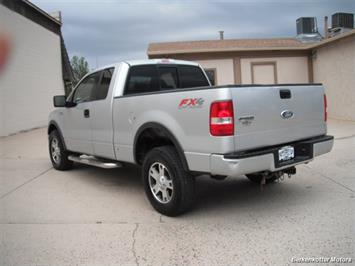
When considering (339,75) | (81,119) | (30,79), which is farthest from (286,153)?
(30,79)

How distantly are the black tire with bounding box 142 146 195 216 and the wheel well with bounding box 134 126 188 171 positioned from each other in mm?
107

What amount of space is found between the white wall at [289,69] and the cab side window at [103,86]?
12.6 m

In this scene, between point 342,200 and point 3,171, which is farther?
point 3,171

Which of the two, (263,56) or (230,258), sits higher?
(263,56)

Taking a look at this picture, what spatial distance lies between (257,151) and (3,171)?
5781 mm

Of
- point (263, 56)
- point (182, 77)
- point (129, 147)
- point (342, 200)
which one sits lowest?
point (342, 200)

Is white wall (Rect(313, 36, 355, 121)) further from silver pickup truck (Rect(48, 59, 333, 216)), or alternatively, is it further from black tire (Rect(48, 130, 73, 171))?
black tire (Rect(48, 130, 73, 171))

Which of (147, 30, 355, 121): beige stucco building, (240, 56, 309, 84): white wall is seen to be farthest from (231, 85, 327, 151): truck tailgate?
(240, 56, 309, 84): white wall

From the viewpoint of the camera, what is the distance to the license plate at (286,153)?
4.40 meters

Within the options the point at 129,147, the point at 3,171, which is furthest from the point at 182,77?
the point at 3,171

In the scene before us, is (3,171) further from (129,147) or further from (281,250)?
(281,250)

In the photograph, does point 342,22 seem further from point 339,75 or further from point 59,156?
point 59,156

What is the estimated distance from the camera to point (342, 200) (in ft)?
16.7

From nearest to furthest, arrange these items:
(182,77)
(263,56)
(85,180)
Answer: (182,77), (85,180), (263,56)
